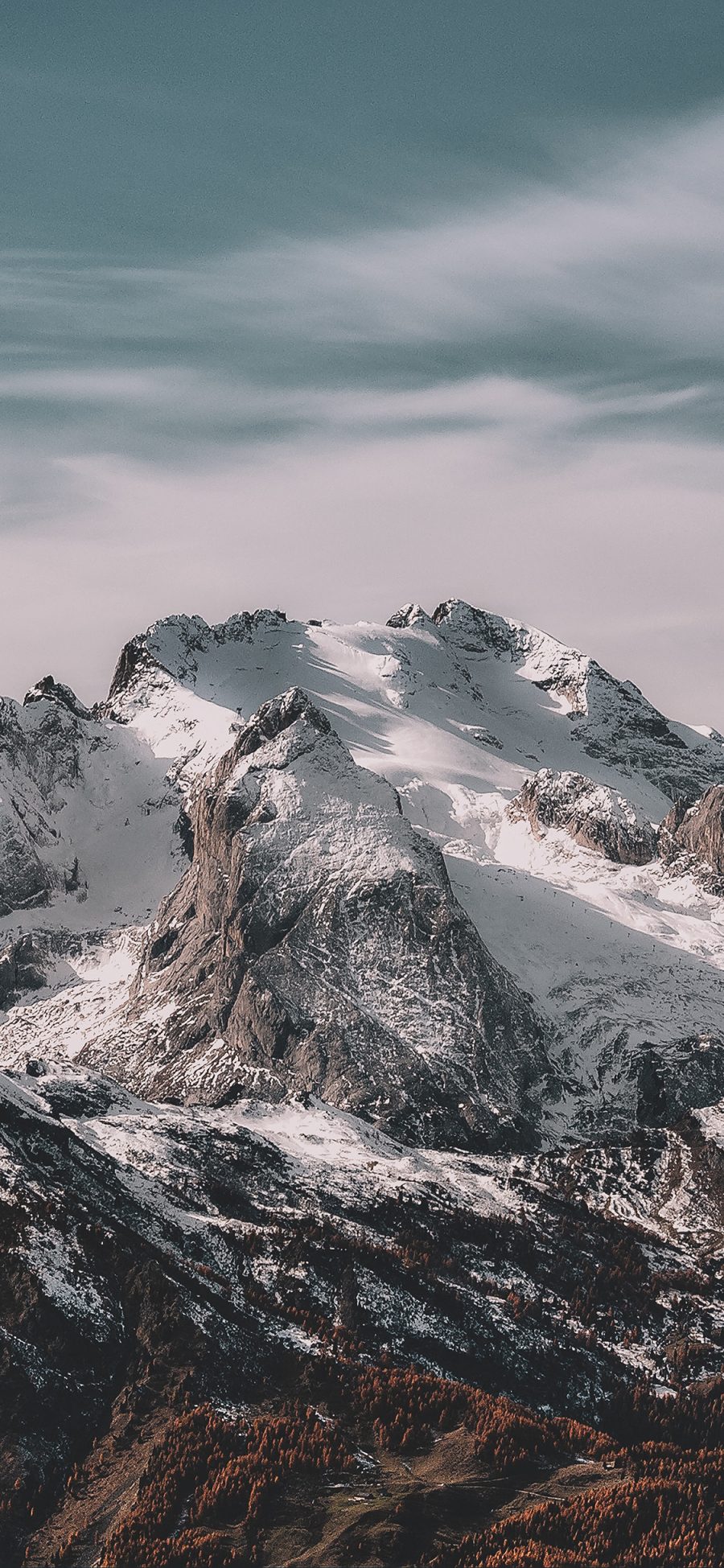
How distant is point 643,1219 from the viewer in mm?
158000

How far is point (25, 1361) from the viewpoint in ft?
259

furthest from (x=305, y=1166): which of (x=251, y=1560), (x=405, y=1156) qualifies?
(x=251, y=1560)

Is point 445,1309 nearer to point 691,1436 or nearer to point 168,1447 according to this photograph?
point 691,1436

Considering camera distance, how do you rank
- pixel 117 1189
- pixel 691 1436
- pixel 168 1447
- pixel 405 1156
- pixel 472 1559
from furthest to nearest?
pixel 405 1156
pixel 117 1189
pixel 691 1436
pixel 168 1447
pixel 472 1559

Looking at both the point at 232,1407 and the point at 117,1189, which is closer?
the point at 232,1407

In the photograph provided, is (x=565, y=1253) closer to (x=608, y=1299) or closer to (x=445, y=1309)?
(x=608, y=1299)

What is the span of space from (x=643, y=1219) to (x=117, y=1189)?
67.0 meters

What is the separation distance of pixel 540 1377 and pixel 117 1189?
2865 cm

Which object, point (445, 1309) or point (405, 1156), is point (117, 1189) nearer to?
point (445, 1309)

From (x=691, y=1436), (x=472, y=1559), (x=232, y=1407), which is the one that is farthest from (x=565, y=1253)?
(x=472, y=1559)

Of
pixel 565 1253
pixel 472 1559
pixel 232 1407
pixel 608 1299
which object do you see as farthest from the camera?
pixel 565 1253

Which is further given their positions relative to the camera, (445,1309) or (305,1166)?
(305,1166)

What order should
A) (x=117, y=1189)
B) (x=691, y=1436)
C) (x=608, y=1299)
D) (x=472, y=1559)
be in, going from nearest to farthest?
(x=472, y=1559)
(x=691, y=1436)
(x=117, y=1189)
(x=608, y=1299)

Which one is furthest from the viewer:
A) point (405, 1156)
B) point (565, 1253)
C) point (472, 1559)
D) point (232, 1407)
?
point (405, 1156)
